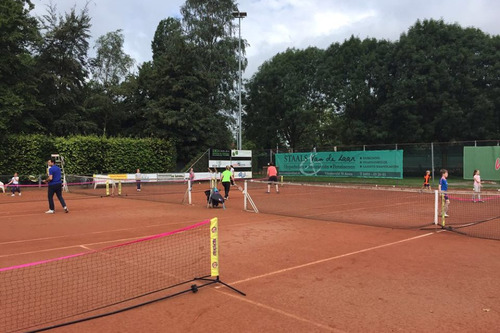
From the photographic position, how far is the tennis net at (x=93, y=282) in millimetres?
4125

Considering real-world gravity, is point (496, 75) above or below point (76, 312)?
above

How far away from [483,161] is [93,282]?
24806 millimetres

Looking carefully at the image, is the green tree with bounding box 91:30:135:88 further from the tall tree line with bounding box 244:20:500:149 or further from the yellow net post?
the yellow net post

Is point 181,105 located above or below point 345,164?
above

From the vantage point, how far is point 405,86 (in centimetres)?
3319

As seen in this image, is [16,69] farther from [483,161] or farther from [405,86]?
[483,161]

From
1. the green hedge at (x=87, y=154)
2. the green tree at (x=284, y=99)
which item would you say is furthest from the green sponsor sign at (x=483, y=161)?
the green hedge at (x=87, y=154)

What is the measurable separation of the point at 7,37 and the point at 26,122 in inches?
254

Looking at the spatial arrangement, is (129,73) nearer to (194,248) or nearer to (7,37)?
(7,37)

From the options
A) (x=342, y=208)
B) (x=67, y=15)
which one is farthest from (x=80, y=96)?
(x=342, y=208)

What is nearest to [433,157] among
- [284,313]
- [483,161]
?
[483,161]

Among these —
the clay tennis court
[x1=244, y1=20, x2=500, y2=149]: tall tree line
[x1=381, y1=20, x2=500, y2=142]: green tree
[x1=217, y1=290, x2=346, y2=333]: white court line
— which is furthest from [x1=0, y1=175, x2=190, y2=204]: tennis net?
[x1=381, y1=20, x2=500, y2=142]: green tree

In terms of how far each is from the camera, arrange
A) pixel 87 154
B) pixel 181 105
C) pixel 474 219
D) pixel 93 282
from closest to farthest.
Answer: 1. pixel 93 282
2. pixel 474 219
3. pixel 87 154
4. pixel 181 105

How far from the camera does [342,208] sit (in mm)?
14000
